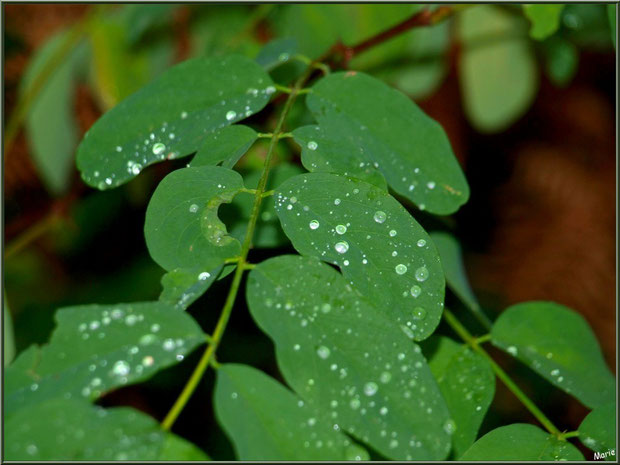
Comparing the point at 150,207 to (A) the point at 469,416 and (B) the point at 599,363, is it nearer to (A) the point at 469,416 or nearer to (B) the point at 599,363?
(A) the point at 469,416

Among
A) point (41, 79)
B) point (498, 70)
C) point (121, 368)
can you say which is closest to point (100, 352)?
point (121, 368)

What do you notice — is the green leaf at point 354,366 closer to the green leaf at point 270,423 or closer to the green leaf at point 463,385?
the green leaf at point 270,423

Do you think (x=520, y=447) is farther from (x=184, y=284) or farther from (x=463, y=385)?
(x=184, y=284)

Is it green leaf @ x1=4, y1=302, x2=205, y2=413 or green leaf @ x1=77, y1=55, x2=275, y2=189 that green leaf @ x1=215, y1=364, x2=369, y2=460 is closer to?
green leaf @ x1=4, y1=302, x2=205, y2=413

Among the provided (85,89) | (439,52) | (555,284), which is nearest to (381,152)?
(439,52)

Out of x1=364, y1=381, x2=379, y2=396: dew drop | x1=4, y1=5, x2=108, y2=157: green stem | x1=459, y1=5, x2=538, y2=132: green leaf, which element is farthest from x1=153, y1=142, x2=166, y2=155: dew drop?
x1=459, y1=5, x2=538, y2=132: green leaf
